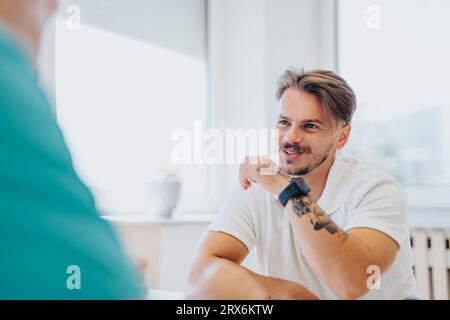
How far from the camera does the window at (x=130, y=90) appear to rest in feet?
3.12

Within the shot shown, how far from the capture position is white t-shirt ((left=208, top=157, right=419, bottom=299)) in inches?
29.2

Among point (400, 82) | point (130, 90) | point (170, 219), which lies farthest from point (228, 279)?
point (400, 82)

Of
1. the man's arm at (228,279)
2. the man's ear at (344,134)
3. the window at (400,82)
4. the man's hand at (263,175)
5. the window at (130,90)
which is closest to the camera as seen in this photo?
the man's arm at (228,279)

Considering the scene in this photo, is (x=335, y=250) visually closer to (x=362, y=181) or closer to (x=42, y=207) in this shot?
(x=362, y=181)

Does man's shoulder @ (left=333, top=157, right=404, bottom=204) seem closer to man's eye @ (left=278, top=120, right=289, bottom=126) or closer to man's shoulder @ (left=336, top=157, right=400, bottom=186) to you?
man's shoulder @ (left=336, top=157, right=400, bottom=186)

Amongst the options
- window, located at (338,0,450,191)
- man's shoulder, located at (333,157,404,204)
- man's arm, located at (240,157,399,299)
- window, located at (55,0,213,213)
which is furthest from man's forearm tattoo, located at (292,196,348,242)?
window, located at (338,0,450,191)

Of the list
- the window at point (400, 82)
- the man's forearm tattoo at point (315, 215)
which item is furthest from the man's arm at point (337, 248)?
the window at point (400, 82)

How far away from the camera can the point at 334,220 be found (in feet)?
2.59

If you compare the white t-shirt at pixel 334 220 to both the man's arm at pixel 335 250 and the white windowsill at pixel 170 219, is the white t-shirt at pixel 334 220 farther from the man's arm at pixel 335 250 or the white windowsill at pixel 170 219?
the white windowsill at pixel 170 219

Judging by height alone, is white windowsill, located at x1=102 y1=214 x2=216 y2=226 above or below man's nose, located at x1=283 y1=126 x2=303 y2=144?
below

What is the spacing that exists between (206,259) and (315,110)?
0.97ft

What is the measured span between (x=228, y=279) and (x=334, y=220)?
24cm

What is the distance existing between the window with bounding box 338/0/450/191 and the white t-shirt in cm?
56

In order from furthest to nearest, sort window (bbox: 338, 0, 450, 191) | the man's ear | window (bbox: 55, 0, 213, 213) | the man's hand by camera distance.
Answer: window (bbox: 338, 0, 450, 191) → window (bbox: 55, 0, 213, 213) → the man's ear → the man's hand
